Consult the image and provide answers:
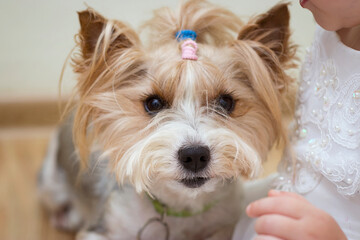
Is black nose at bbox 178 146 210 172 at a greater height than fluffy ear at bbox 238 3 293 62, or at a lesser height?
lesser

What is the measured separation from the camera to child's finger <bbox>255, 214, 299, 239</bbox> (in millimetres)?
799

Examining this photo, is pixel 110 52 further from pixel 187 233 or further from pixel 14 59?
pixel 14 59

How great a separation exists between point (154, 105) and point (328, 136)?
404 millimetres

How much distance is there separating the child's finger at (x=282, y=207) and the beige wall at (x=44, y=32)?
997mm

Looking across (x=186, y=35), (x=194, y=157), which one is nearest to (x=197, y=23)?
(x=186, y=35)

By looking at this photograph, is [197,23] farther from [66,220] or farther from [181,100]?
[66,220]

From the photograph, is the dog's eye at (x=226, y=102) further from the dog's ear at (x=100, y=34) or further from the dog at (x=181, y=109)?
the dog's ear at (x=100, y=34)

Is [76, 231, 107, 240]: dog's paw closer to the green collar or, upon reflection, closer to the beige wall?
the green collar

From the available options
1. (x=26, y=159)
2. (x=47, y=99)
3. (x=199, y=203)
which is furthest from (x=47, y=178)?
(x=199, y=203)

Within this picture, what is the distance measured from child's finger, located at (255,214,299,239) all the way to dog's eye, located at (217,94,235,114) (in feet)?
0.94

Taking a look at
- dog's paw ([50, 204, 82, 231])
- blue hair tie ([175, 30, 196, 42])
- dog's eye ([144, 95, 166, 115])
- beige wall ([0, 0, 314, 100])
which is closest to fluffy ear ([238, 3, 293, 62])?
blue hair tie ([175, 30, 196, 42])

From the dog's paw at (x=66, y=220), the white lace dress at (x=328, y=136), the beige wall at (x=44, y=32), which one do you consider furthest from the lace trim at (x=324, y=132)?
the dog's paw at (x=66, y=220)

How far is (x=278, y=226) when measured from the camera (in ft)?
2.64

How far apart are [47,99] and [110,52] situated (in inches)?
46.1
